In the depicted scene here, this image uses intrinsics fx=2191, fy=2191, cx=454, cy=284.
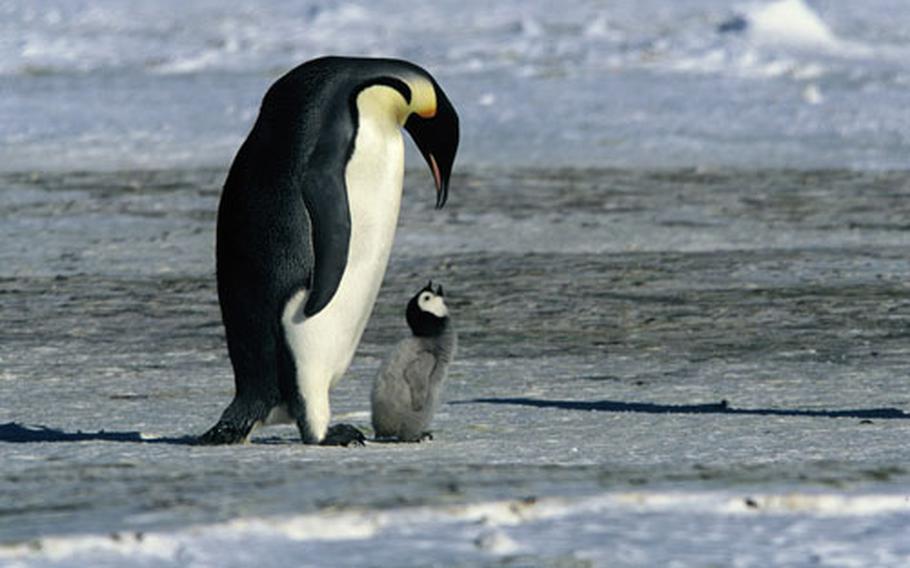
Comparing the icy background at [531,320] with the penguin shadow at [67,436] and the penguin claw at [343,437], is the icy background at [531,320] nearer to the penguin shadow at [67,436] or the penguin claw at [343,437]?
the penguin shadow at [67,436]

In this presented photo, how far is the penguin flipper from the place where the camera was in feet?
15.8

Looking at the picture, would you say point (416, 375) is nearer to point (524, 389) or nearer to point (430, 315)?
point (430, 315)

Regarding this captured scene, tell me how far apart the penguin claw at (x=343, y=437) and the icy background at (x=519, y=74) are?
8.46m

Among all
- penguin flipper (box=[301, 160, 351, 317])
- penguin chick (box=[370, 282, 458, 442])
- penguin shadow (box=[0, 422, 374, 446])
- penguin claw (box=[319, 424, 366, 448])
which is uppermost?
penguin flipper (box=[301, 160, 351, 317])

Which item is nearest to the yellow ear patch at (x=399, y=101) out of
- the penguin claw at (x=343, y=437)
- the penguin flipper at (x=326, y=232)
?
the penguin flipper at (x=326, y=232)

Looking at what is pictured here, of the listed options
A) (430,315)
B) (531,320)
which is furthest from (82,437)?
(531,320)

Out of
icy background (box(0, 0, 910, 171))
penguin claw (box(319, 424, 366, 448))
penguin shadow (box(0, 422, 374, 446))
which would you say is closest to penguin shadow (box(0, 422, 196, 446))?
penguin shadow (box(0, 422, 374, 446))

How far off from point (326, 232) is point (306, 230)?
0.05m

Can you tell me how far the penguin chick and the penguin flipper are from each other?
228mm

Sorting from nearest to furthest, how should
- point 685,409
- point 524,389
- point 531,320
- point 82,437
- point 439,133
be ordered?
point 82,437
point 439,133
point 685,409
point 524,389
point 531,320

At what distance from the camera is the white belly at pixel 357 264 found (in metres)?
4.93

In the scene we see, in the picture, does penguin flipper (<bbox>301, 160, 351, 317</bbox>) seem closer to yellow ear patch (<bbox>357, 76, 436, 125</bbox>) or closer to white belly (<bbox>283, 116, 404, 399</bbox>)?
white belly (<bbox>283, 116, 404, 399</bbox>)

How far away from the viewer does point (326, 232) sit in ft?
15.9

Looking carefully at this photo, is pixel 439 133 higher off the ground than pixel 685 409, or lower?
higher
